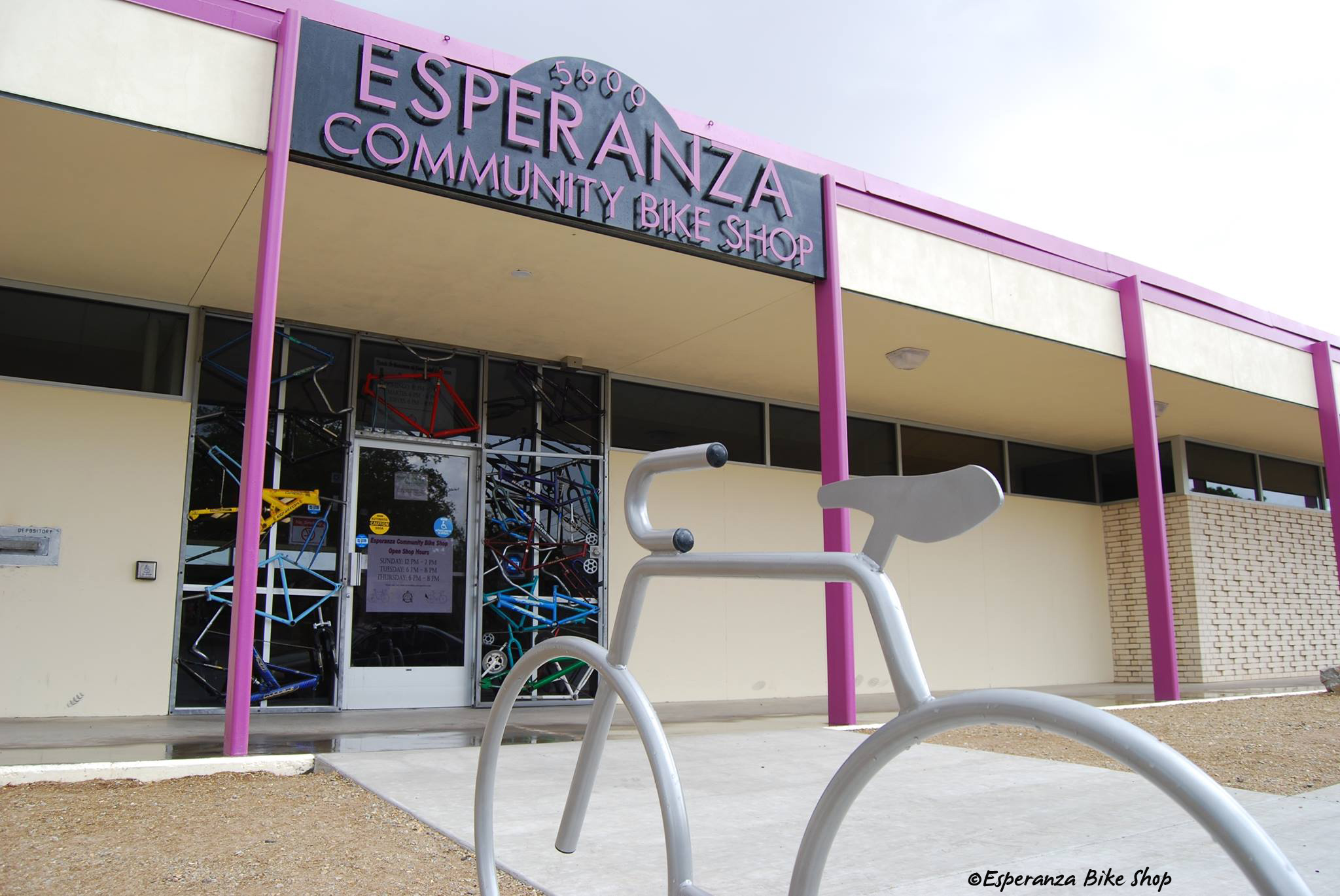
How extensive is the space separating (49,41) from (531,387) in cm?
488

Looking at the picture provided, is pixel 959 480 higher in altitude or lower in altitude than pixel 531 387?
lower

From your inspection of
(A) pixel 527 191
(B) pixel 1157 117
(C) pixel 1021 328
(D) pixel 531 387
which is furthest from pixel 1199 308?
(B) pixel 1157 117

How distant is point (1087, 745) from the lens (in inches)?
44.1

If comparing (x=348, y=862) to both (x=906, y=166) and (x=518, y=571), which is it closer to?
(x=518, y=571)

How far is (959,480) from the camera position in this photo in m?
1.30

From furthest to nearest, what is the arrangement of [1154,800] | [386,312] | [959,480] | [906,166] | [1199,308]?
[906,166] < [1199,308] < [386,312] < [1154,800] < [959,480]

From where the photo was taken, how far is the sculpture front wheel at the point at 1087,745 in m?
0.93

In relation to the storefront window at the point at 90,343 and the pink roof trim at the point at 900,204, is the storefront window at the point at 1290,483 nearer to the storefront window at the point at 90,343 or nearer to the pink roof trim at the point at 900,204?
the pink roof trim at the point at 900,204

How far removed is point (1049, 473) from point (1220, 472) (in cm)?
236

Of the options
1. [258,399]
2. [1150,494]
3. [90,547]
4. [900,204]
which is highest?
[900,204]

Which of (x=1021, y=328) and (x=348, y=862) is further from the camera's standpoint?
(x=1021, y=328)

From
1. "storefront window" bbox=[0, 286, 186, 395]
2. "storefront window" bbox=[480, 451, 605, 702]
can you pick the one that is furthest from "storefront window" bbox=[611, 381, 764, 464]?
"storefront window" bbox=[0, 286, 186, 395]

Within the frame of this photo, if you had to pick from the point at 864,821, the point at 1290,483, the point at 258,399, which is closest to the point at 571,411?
the point at 258,399

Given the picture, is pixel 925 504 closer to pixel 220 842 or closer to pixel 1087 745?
pixel 1087 745
